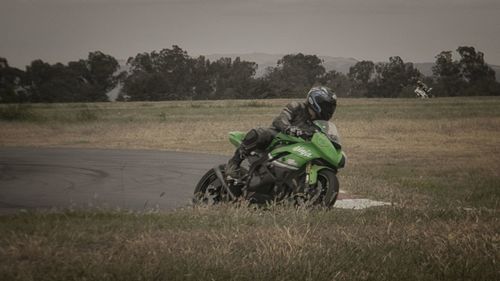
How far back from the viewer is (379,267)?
5.99 metres

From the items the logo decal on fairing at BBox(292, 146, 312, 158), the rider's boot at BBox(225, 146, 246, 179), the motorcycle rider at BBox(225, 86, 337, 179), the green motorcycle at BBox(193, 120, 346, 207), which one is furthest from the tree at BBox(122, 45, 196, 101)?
the logo decal on fairing at BBox(292, 146, 312, 158)

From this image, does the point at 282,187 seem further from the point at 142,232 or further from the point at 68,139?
the point at 68,139

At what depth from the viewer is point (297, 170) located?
9.69m

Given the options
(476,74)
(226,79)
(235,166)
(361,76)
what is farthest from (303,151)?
(226,79)

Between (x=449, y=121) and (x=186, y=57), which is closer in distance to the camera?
(x=449, y=121)

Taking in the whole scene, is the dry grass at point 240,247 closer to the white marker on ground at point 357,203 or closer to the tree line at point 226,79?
the white marker on ground at point 357,203

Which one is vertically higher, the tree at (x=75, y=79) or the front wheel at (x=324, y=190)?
the tree at (x=75, y=79)

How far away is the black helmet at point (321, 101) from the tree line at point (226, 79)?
393 inches

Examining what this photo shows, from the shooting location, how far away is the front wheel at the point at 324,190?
9430 mm

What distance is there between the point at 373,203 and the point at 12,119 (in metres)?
20.8

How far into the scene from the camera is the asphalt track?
10945mm

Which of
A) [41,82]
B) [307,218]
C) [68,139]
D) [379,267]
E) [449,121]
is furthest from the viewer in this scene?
[449,121]

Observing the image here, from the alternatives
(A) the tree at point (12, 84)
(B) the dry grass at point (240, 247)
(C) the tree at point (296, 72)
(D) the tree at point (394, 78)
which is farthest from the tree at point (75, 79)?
(D) the tree at point (394, 78)

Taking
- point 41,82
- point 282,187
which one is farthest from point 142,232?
point 41,82
